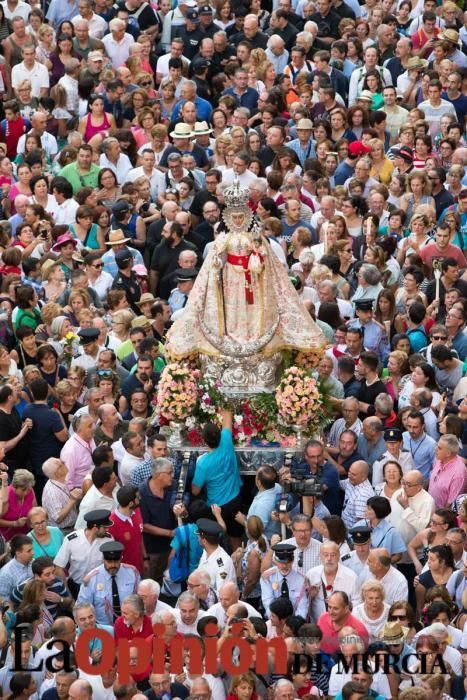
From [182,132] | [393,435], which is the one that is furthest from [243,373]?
[182,132]

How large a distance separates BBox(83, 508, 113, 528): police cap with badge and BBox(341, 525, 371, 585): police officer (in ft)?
7.24

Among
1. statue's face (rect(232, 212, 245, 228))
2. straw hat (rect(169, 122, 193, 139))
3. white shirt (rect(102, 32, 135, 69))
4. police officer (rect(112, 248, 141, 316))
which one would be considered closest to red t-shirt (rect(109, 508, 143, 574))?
Answer: statue's face (rect(232, 212, 245, 228))

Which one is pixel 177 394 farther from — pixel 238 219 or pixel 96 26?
pixel 96 26

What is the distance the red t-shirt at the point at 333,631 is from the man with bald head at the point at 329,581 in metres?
0.71

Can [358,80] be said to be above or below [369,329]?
below

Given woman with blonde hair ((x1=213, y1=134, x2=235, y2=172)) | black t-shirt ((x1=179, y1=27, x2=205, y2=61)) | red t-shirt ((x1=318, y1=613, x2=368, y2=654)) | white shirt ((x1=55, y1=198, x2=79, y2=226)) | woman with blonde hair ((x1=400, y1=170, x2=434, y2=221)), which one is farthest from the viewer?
black t-shirt ((x1=179, y1=27, x2=205, y2=61))

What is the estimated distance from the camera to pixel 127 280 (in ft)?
96.1

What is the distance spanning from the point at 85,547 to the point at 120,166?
9.56 meters

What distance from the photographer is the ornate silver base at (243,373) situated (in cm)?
2609

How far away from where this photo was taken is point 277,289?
26156 millimetres

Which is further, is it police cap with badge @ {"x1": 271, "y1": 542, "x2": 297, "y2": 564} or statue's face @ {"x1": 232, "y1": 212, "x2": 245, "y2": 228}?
statue's face @ {"x1": 232, "y1": 212, "x2": 245, "y2": 228}

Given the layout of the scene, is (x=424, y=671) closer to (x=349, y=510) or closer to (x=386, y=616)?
(x=386, y=616)

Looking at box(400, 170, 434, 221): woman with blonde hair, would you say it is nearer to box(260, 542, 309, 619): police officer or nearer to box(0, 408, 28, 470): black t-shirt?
box(0, 408, 28, 470): black t-shirt

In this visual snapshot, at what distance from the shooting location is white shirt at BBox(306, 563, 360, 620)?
75.8 ft
